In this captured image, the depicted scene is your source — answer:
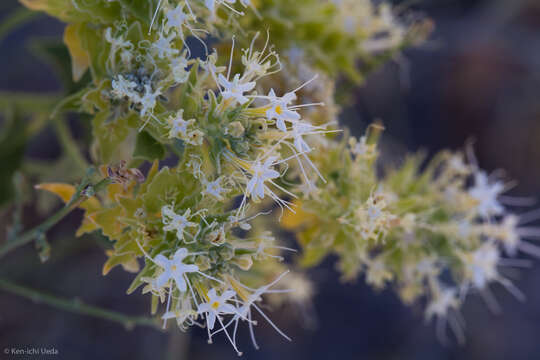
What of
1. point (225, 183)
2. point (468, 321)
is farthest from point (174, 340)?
point (468, 321)

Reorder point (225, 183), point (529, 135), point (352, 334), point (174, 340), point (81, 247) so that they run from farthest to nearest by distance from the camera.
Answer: point (529, 135), point (352, 334), point (81, 247), point (174, 340), point (225, 183)

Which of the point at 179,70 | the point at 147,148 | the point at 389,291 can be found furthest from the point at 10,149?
the point at 389,291

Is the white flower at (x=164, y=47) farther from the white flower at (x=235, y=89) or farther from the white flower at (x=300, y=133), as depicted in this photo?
the white flower at (x=300, y=133)

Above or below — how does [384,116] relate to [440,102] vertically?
below

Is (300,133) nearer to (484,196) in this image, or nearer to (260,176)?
(260,176)

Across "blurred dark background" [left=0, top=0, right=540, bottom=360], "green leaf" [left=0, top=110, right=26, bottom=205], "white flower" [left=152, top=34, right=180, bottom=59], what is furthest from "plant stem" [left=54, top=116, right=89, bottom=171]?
"blurred dark background" [left=0, top=0, right=540, bottom=360]

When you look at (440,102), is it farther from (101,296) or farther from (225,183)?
(225,183)

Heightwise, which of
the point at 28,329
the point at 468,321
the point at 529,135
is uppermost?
the point at 529,135

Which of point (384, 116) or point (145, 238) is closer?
point (145, 238)
